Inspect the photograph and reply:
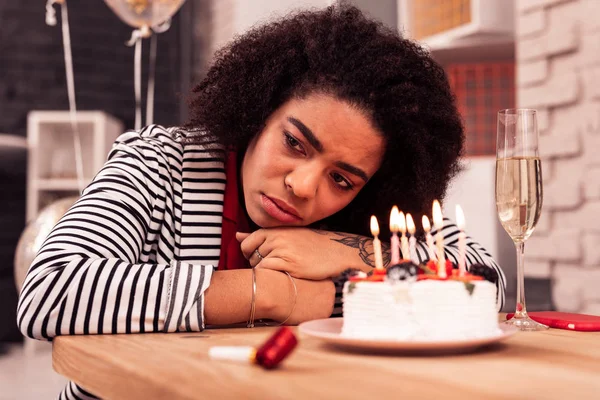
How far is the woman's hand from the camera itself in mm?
1202

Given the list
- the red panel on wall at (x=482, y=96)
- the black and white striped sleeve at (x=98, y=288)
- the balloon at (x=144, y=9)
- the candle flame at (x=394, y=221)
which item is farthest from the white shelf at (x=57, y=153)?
the candle flame at (x=394, y=221)

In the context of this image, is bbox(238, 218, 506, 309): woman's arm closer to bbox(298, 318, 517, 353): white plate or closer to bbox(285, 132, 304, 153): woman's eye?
bbox(285, 132, 304, 153): woman's eye

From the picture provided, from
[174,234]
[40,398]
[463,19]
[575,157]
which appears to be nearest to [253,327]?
[174,234]

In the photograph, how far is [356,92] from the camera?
1390mm

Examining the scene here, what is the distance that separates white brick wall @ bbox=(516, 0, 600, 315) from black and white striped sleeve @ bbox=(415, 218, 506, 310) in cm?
75

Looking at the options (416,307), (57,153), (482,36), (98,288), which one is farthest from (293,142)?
(57,153)

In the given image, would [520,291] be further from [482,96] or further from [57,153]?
[57,153]

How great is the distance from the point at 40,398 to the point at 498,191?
243cm

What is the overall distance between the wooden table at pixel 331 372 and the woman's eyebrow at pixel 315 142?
19.3 inches

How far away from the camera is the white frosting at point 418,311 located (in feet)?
2.59

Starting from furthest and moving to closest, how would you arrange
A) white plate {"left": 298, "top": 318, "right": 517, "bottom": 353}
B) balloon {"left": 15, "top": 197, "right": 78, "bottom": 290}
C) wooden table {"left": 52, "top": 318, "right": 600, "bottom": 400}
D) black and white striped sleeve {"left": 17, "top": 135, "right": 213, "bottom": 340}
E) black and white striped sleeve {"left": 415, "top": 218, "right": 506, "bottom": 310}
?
balloon {"left": 15, "top": 197, "right": 78, "bottom": 290} < black and white striped sleeve {"left": 415, "top": 218, "right": 506, "bottom": 310} < black and white striped sleeve {"left": 17, "top": 135, "right": 213, "bottom": 340} < white plate {"left": 298, "top": 318, "right": 517, "bottom": 353} < wooden table {"left": 52, "top": 318, "right": 600, "bottom": 400}

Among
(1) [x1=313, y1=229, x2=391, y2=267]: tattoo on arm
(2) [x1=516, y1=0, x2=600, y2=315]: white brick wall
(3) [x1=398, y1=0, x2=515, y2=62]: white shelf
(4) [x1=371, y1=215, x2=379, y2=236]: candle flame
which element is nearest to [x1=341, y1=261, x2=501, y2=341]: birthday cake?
(4) [x1=371, y1=215, x2=379, y2=236]: candle flame

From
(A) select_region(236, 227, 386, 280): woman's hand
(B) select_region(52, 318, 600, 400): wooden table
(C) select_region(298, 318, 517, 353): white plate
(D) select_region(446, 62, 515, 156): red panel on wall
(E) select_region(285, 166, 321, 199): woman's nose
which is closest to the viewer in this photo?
(B) select_region(52, 318, 600, 400): wooden table

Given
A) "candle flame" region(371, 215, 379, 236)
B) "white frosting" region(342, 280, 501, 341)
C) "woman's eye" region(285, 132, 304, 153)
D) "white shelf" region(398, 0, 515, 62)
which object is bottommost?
"white frosting" region(342, 280, 501, 341)
